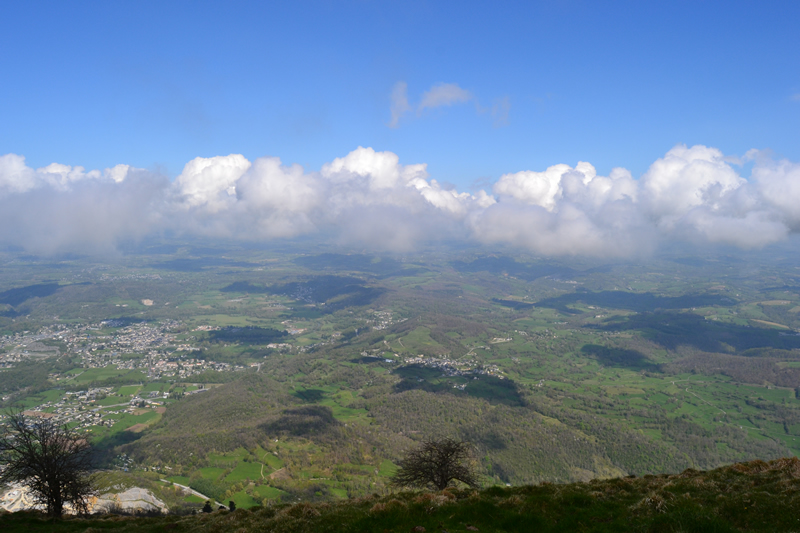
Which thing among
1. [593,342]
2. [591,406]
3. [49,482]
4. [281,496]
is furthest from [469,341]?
[49,482]

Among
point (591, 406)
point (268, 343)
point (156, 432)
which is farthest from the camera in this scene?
point (268, 343)

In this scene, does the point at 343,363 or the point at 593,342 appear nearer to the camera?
the point at 343,363

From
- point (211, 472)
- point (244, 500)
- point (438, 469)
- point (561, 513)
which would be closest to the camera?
point (561, 513)

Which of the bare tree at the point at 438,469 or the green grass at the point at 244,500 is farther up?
the bare tree at the point at 438,469

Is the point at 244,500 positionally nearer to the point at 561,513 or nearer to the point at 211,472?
the point at 211,472

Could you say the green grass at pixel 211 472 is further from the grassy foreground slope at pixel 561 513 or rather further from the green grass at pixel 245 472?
the grassy foreground slope at pixel 561 513

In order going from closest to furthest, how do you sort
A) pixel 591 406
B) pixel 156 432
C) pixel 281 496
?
1. pixel 281 496
2. pixel 156 432
3. pixel 591 406

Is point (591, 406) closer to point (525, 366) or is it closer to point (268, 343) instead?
point (525, 366)

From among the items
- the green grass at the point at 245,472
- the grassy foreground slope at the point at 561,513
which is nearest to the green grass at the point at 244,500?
the green grass at the point at 245,472

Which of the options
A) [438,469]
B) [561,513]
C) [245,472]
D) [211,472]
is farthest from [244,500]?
[561,513]
